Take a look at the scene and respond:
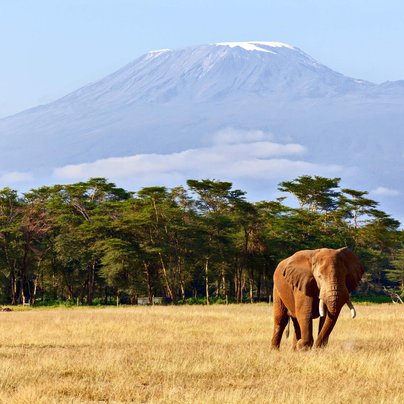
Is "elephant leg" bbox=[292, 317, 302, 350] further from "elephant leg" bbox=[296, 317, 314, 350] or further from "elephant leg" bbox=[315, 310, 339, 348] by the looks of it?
"elephant leg" bbox=[315, 310, 339, 348]

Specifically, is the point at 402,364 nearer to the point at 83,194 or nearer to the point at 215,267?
the point at 215,267

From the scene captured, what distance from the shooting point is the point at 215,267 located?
72875 millimetres

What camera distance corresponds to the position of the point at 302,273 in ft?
57.9

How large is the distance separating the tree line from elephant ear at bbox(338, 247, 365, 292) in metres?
45.5

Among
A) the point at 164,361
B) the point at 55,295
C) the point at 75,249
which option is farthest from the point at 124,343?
the point at 55,295

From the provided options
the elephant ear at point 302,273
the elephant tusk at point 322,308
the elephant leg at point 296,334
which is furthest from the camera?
the elephant leg at point 296,334

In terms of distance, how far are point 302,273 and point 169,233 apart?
1943 inches

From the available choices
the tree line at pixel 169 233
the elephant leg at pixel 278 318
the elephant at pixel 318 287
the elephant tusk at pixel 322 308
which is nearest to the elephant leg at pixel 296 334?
the elephant at pixel 318 287

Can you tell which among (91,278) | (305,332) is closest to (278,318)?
(305,332)

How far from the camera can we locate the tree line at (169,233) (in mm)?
66375

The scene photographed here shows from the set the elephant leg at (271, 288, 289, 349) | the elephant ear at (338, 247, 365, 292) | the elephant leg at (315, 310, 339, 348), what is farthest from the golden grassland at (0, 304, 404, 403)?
the elephant ear at (338, 247, 365, 292)

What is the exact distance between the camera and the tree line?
66.4 metres

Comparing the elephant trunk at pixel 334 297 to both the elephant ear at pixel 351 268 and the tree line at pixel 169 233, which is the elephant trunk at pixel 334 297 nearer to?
the elephant ear at pixel 351 268

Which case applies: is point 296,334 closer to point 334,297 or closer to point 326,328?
point 326,328
